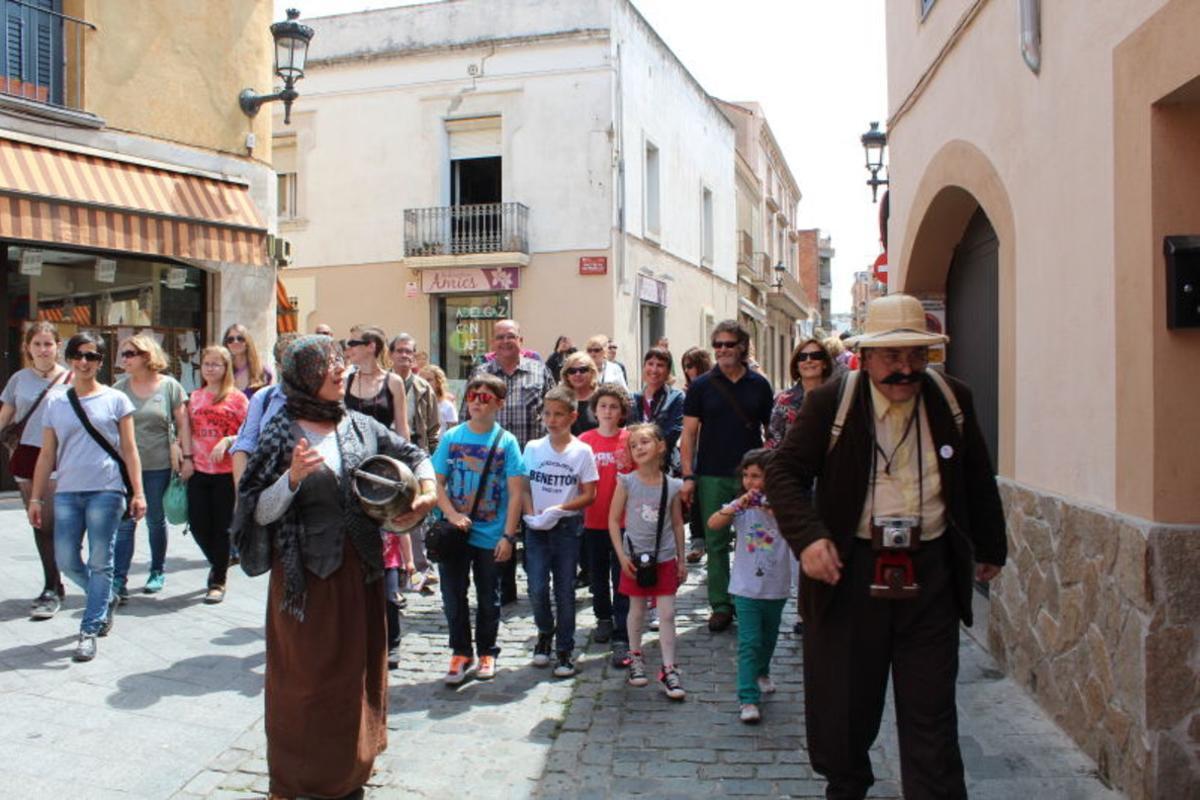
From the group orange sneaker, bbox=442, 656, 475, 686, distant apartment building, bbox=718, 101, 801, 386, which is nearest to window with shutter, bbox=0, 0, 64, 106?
orange sneaker, bbox=442, 656, 475, 686

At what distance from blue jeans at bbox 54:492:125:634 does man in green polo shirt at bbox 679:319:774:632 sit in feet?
11.1

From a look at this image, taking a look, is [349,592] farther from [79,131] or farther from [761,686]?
[79,131]

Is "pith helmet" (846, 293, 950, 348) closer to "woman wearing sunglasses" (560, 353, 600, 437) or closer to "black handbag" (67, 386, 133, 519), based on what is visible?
"woman wearing sunglasses" (560, 353, 600, 437)

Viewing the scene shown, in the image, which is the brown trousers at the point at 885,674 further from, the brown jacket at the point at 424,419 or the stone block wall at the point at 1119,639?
Answer: the brown jacket at the point at 424,419

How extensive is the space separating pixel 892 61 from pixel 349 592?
728 centimetres

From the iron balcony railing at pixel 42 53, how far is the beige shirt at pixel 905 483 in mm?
10358

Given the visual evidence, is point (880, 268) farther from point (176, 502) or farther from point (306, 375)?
point (306, 375)

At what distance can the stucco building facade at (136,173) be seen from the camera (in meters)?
10.8

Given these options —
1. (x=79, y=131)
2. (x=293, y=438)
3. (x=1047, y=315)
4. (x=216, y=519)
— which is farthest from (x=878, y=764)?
(x=79, y=131)

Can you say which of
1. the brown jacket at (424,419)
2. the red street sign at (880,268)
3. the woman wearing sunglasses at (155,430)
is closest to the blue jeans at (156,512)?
the woman wearing sunglasses at (155,430)

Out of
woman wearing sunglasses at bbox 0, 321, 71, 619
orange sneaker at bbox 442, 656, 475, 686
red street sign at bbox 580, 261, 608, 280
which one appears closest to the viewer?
orange sneaker at bbox 442, 656, 475, 686

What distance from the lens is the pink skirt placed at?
5.47 meters

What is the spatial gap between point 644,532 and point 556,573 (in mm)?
582

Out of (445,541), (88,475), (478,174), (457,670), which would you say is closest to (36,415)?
(88,475)
